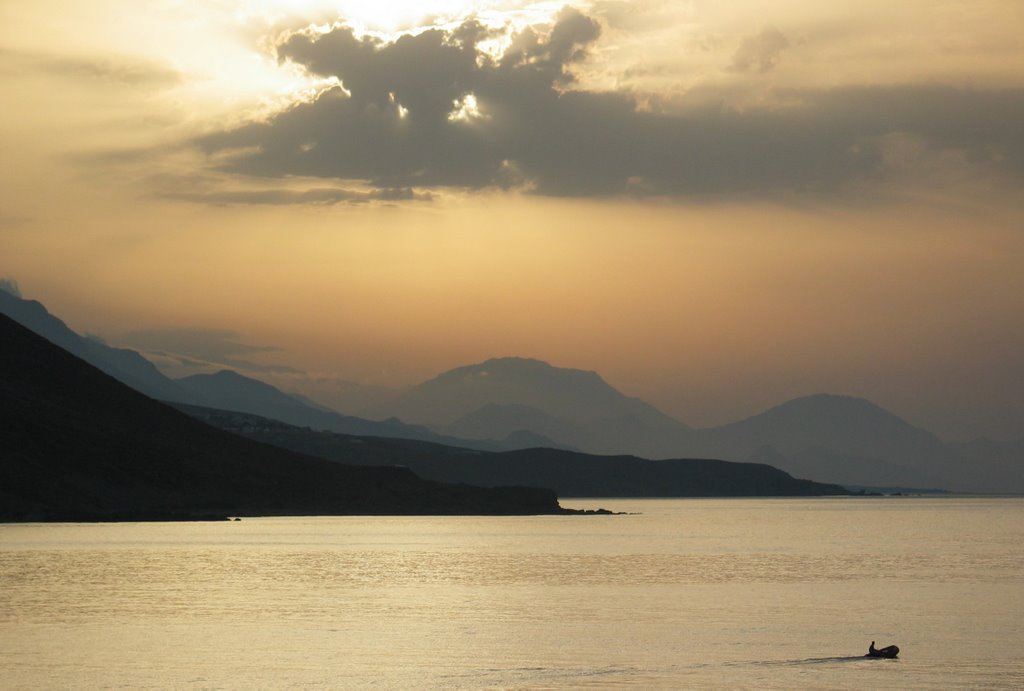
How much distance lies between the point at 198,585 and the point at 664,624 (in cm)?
4080

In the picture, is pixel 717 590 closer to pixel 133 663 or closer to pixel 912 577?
pixel 912 577

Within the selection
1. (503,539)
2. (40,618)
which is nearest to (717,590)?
(40,618)

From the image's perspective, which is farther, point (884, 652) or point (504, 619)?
point (504, 619)

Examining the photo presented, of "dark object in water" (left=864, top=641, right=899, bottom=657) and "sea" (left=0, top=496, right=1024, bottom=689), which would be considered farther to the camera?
"dark object in water" (left=864, top=641, right=899, bottom=657)

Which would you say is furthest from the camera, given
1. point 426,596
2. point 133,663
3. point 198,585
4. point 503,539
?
point 503,539

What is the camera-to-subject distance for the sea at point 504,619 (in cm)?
5634

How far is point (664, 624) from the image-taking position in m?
74.8

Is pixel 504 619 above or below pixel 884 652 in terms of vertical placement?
below

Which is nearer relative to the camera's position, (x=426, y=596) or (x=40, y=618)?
(x=40, y=618)

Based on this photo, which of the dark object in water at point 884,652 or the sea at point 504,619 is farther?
the dark object in water at point 884,652

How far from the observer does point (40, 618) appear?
7550 centimetres

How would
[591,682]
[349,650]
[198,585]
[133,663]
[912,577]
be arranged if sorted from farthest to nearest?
[912,577]
[198,585]
[349,650]
[133,663]
[591,682]

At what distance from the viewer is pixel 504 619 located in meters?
77.7

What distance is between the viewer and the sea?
56.3 metres
